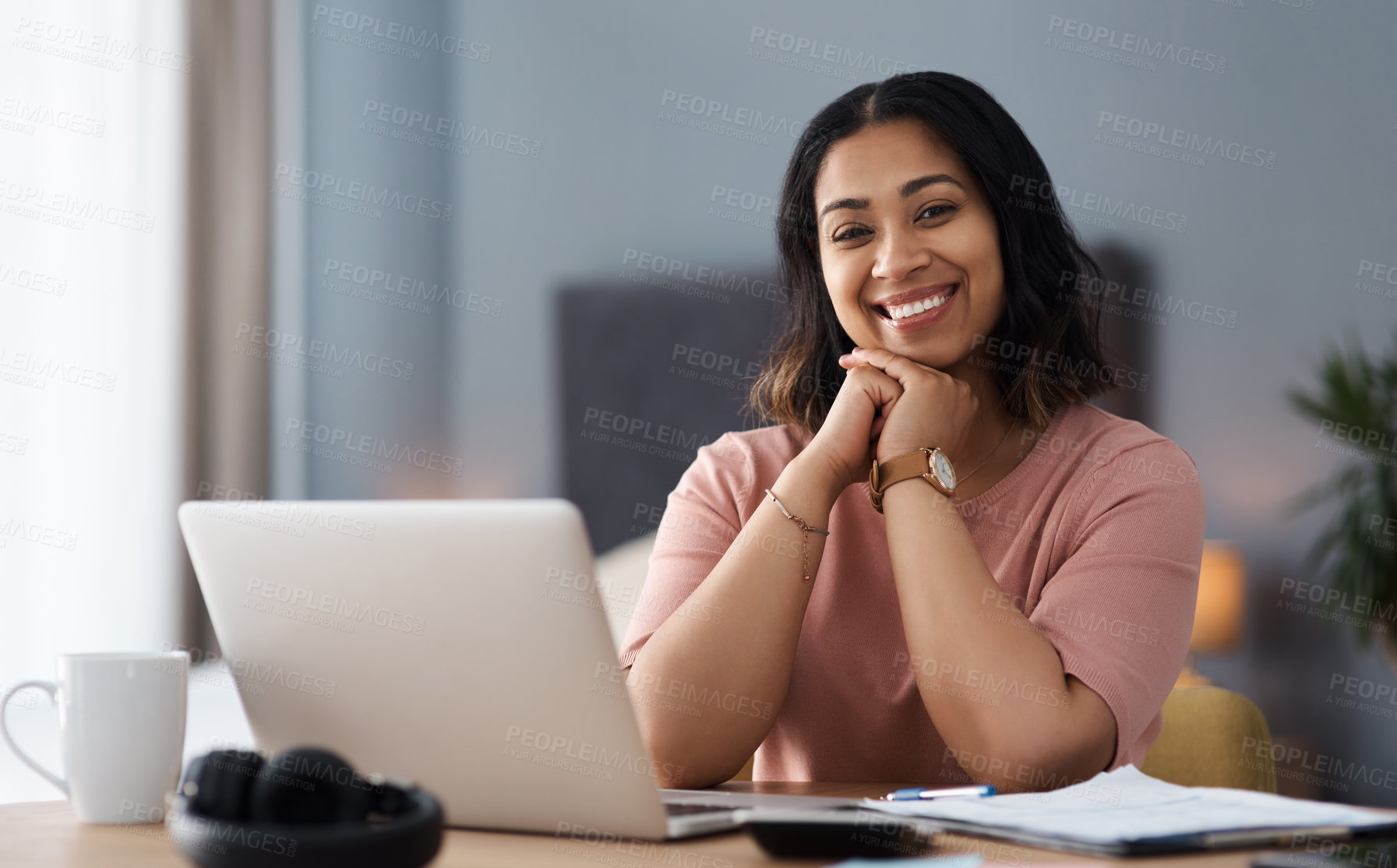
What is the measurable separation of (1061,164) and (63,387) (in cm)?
268

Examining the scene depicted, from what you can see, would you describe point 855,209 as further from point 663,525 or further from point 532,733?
point 532,733

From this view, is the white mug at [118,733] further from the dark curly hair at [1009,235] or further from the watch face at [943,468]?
the dark curly hair at [1009,235]

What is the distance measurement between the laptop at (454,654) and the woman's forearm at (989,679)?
33 centimetres

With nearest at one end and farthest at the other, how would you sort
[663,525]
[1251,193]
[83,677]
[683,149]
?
1. [83,677]
2. [663,525]
3. [1251,193]
4. [683,149]

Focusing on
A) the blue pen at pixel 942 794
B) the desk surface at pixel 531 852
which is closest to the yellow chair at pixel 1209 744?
the blue pen at pixel 942 794

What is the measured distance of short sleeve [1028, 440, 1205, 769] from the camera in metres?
1.12

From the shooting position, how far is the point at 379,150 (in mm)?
3801

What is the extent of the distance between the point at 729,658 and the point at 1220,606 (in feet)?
7.20

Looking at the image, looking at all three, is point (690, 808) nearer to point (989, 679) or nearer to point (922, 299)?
point (989, 679)

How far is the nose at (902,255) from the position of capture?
1.46 m

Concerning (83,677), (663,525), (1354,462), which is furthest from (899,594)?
(1354,462)

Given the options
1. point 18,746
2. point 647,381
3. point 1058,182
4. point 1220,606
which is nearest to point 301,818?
point 18,746

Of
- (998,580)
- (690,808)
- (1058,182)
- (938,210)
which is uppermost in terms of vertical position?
(1058,182)

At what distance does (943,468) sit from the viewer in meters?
1.30
